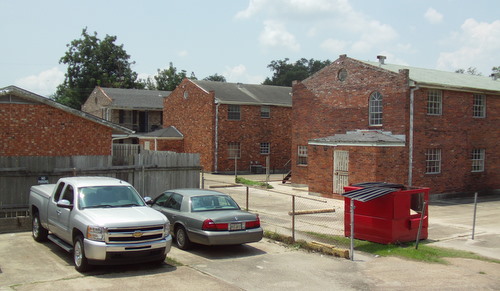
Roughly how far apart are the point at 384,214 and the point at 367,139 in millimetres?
9630

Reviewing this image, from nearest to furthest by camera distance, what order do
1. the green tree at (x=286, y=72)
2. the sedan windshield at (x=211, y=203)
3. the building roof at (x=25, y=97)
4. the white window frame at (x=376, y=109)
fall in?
the sedan windshield at (x=211, y=203), the building roof at (x=25, y=97), the white window frame at (x=376, y=109), the green tree at (x=286, y=72)

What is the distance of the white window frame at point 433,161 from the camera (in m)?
23.2

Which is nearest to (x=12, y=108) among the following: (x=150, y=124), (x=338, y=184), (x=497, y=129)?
(x=338, y=184)

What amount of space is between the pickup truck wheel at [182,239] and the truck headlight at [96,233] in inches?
111

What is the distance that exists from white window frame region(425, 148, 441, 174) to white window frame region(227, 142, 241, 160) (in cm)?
1662

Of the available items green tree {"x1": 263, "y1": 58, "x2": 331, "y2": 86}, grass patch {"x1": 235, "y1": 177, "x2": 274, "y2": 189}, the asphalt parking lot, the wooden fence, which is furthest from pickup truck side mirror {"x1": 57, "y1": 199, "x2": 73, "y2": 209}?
green tree {"x1": 263, "y1": 58, "x2": 331, "y2": 86}

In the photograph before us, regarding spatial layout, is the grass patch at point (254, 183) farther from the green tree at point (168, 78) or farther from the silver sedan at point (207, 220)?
the green tree at point (168, 78)

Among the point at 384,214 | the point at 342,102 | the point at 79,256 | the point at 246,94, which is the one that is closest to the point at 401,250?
the point at 384,214

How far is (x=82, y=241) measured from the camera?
9.50 meters

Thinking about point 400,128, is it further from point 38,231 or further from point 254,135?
point 254,135

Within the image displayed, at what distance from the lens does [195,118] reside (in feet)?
124

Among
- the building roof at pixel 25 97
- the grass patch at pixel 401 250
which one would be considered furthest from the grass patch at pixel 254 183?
the grass patch at pixel 401 250

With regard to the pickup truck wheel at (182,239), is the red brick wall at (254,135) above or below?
above

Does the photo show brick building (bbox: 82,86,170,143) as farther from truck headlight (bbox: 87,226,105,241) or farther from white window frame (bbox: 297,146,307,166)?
truck headlight (bbox: 87,226,105,241)
